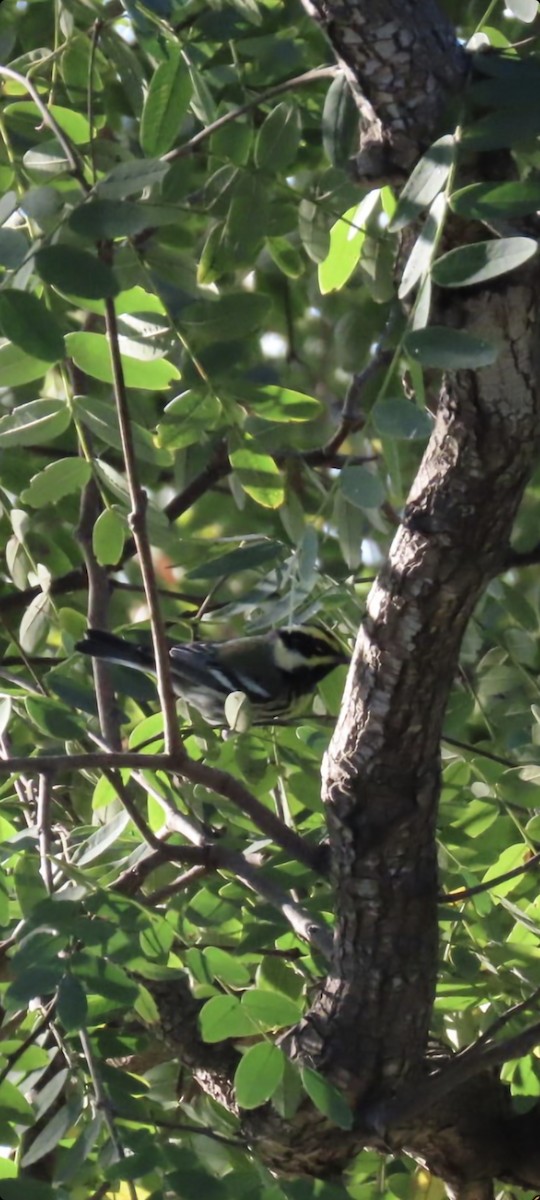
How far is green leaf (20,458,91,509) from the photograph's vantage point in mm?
1730

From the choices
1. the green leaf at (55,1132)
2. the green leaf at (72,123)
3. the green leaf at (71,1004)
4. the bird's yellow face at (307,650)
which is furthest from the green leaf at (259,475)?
the green leaf at (55,1132)

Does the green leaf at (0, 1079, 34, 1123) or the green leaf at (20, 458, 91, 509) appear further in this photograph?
the green leaf at (20, 458, 91, 509)

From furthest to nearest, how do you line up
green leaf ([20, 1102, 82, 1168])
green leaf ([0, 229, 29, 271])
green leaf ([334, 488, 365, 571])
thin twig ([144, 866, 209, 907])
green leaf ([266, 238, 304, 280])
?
green leaf ([266, 238, 304, 280])
green leaf ([334, 488, 365, 571])
thin twig ([144, 866, 209, 907])
green leaf ([20, 1102, 82, 1168])
green leaf ([0, 229, 29, 271])

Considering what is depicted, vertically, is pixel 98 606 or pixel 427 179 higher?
pixel 427 179

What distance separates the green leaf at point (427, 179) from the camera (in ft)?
4.06

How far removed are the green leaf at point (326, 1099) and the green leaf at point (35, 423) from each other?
0.89 meters

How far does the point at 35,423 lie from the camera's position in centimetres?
166

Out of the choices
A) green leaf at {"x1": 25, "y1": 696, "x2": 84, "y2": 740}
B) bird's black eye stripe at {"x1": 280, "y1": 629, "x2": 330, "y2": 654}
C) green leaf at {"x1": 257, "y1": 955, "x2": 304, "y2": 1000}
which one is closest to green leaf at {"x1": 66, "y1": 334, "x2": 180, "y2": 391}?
green leaf at {"x1": 25, "y1": 696, "x2": 84, "y2": 740}

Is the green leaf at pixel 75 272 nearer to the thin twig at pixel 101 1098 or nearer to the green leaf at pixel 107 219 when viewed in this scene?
the green leaf at pixel 107 219

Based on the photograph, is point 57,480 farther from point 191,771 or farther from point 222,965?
point 222,965

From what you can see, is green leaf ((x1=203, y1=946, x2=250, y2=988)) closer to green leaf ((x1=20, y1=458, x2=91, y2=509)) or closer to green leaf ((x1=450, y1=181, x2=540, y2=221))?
green leaf ((x1=20, y1=458, x2=91, y2=509))

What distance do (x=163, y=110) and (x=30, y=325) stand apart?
14.4 inches

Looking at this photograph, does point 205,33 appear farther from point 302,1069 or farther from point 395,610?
point 302,1069

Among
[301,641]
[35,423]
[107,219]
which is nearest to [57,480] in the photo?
[35,423]
